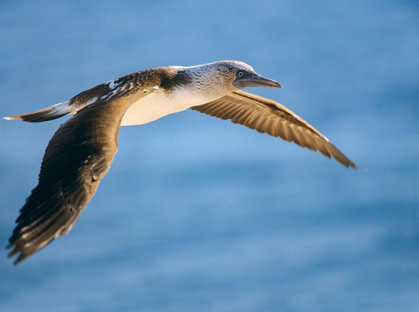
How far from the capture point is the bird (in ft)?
36.4

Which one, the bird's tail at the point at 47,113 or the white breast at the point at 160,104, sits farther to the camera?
the bird's tail at the point at 47,113

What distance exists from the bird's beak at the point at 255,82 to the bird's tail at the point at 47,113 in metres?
3.36

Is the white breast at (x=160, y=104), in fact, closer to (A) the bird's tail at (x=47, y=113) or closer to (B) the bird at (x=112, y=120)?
(B) the bird at (x=112, y=120)

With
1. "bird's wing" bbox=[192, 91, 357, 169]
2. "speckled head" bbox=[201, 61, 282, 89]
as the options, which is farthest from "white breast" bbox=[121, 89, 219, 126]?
"bird's wing" bbox=[192, 91, 357, 169]

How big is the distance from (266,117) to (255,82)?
2682mm

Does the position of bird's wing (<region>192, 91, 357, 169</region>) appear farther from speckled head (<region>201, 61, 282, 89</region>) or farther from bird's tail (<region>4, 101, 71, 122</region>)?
bird's tail (<region>4, 101, 71, 122</region>)

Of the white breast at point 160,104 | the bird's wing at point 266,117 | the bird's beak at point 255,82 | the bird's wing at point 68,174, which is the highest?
the bird's wing at point 266,117

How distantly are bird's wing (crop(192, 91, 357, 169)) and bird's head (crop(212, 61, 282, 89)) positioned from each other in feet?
6.70

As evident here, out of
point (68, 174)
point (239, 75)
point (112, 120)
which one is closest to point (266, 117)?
point (239, 75)

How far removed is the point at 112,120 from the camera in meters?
12.5

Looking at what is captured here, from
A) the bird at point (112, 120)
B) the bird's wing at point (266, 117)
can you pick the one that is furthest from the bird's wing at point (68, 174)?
the bird's wing at point (266, 117)

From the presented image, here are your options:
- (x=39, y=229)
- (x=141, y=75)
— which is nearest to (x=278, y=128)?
(x=141, y=75)

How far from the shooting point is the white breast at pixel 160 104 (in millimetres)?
14484

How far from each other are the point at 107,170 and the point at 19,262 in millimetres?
2207
